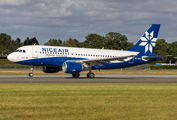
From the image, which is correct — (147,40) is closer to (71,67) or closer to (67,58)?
(67,58)

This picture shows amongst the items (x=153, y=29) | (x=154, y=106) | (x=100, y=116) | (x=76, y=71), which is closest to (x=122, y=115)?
(x=100, y=116)

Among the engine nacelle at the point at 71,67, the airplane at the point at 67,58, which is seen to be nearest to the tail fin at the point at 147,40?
the airplane at the point at 67,58

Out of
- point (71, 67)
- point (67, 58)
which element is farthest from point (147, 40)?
point (71, 67)

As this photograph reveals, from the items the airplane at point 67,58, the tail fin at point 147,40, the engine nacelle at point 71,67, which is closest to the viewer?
the engine nacelle at point 71,67

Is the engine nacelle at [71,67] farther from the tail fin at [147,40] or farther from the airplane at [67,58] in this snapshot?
the tail fin at [147,40]

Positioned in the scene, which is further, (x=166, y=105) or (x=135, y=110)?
(x=166, y=105)

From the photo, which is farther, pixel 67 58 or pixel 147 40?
pixel 147 40

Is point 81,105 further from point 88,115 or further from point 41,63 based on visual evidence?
point 41,63

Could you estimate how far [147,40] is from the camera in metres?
47.7

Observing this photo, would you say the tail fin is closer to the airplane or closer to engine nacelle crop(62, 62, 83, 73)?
the airplane

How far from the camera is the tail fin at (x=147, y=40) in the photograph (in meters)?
47.4

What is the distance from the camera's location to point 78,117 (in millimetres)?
10945

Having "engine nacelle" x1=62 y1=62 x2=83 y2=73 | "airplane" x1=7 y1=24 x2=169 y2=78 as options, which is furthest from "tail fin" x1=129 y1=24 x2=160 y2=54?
"engine nacelle" x1=62 y1=62 x2=83 y2=73

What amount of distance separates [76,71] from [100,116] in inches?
1056
